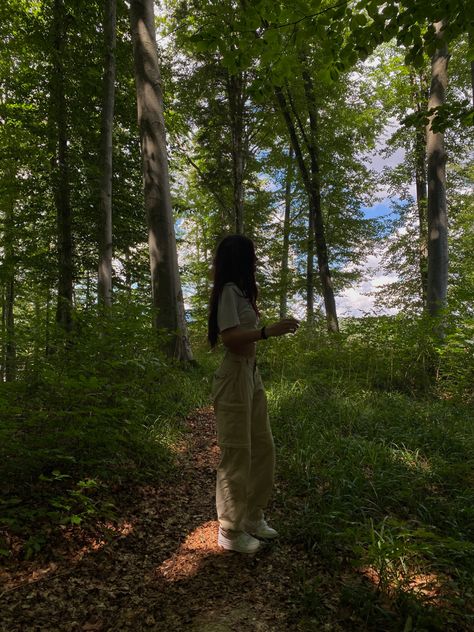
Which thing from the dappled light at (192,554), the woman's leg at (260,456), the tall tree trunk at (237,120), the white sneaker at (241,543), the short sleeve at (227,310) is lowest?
the dappled light at (192,554)

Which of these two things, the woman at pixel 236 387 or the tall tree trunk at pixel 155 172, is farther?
the tall tree trunk at pixel 155 172

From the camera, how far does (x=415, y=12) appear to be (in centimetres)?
245

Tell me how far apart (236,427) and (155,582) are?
1160 millimetres

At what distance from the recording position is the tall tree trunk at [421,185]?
14828mm

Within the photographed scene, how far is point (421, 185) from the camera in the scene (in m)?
16.2

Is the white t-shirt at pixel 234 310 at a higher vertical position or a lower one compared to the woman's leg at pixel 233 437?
higher

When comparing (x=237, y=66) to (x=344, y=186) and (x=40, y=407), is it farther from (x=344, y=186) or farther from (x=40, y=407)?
(x=344, y=186)

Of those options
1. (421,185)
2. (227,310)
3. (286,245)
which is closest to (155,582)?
(227,310)

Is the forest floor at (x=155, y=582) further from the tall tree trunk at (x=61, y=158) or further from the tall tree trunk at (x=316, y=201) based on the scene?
the tall tree trunk at (x=316, y=201)

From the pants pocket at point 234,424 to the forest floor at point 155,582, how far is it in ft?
2.90

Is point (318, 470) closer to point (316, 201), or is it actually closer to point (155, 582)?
point (155, 582)

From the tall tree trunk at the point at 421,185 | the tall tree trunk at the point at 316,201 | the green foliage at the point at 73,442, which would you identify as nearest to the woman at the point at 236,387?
the green foliage at the point at 73,442

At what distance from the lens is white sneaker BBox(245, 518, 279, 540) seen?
3.05 meters

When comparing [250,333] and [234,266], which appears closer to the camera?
[250,333]
